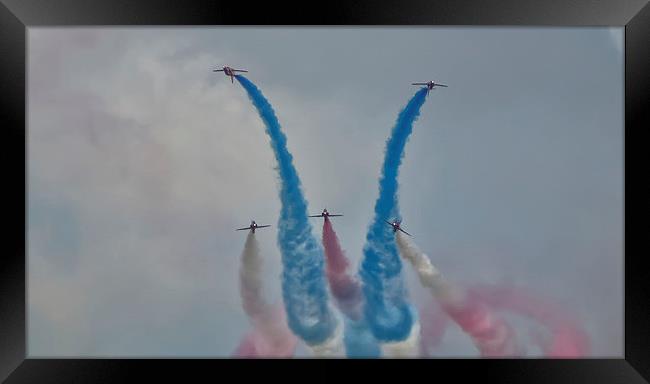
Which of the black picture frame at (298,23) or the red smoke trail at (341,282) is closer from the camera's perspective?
the black picture frame at (298,23)

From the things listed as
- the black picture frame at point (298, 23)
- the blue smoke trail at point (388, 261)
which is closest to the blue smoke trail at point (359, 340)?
the blue smoke trail at point (388, 261)

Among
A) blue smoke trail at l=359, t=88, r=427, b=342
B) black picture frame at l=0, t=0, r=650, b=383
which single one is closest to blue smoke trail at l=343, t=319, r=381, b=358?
blue smoke trail at l=359, t=88, r=427, b=342

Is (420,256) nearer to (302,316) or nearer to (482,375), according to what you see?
(302,316)

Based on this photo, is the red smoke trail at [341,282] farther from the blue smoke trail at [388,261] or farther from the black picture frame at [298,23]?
the black picture frame at [298,23]

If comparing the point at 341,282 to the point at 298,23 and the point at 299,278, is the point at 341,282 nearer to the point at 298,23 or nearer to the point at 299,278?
the point at 299,278

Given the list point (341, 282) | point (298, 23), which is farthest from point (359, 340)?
point (298, 23)

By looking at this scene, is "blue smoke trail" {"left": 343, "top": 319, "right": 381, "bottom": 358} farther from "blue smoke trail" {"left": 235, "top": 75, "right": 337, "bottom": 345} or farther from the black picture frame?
the black picture frame
